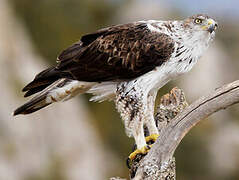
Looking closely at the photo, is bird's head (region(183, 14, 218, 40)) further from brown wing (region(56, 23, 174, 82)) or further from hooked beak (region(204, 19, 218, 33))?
brown wing (region(56, 23, 174, 82))

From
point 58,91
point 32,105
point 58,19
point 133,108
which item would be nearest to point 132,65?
point 133,108

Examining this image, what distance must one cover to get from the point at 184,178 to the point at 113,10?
10854 millimetres

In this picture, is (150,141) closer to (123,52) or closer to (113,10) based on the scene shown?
(123,52)

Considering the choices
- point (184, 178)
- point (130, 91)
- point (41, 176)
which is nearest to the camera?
point (130, 91)

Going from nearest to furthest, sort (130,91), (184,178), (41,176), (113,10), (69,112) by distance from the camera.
A: (130,91), (41,176), (69,112), (184,178), (113,10)

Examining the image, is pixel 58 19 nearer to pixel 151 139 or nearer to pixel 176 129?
pixel 151 139

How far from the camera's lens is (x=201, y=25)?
847cm

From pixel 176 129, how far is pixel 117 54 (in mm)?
1593

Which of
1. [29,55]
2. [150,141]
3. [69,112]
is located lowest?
[150,141]

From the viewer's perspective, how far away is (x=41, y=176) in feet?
58.6

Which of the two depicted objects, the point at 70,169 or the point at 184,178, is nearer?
the point at 70,169

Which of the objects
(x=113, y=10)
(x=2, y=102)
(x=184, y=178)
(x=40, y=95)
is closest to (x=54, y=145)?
(x=2, y=102)

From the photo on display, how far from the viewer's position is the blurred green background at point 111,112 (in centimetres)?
1859

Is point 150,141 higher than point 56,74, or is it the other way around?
point 56,74
